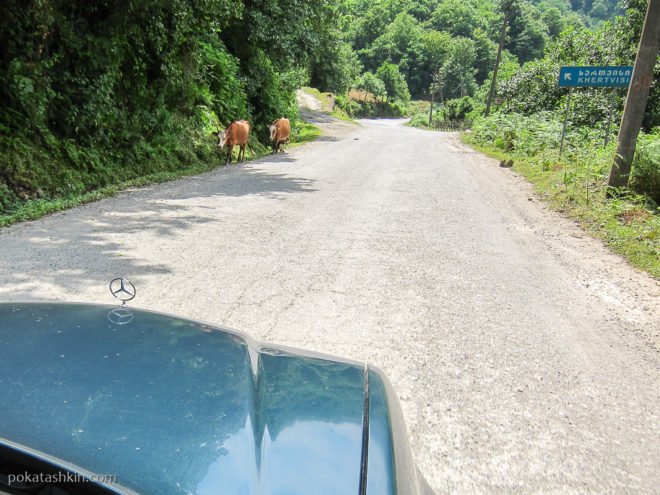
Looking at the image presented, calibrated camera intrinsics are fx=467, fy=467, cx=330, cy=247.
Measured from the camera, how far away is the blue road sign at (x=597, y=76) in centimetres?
1029

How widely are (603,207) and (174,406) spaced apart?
932cm

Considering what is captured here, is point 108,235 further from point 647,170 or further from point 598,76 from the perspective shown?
point 598,76

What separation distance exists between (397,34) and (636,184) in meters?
126

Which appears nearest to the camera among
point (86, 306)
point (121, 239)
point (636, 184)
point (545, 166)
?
point (86, 306)

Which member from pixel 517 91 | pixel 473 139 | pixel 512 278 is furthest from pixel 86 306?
pixel 517 91

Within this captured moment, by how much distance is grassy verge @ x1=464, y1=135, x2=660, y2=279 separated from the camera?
21.8ft

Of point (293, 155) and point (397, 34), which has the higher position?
point (397, 34)

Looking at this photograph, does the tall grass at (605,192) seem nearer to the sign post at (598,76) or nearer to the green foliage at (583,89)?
the sign post at (598,76)

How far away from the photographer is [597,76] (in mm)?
10750

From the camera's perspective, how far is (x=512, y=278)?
523cm

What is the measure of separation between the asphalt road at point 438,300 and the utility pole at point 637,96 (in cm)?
186

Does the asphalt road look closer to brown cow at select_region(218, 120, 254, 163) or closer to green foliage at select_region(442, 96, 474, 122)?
brown cow at select_region(218, 120, 254, 163)

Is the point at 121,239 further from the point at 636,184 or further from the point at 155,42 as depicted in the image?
the point at 636,184

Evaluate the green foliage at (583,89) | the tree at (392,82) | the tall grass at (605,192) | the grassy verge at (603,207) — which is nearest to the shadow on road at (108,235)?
the grassy verge at (603,207)
